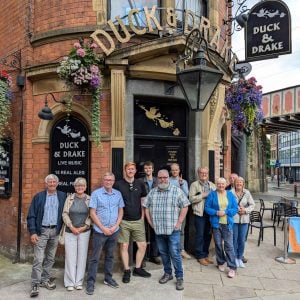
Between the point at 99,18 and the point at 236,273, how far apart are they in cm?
478

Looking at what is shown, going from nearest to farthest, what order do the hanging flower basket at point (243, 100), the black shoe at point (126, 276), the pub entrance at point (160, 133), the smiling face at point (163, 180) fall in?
the smiling face at point (163, 180), the black shoe at point (126, 276), the pub entrance at point (160, 133), the hanging flower basket at point (243, 100)

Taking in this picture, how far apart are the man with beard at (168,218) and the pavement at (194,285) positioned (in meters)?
0.28

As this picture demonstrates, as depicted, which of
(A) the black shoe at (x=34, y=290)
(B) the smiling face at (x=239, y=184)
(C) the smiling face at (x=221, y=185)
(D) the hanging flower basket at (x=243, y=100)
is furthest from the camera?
(D) the hanging flower basket at (x=243, y=100)

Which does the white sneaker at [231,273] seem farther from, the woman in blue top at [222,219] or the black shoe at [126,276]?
the black shoe at [126,276]

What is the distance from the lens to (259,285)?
17.8 ft

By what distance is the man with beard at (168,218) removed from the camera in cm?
527

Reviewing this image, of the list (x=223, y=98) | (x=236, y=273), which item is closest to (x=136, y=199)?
(x=236, y=273)

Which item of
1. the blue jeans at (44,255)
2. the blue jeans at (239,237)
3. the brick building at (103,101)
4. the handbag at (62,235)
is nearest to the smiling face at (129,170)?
the brick building at (103,101)

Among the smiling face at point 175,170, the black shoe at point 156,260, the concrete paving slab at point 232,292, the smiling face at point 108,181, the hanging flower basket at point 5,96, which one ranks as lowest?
the concrete paving slab at point 232,292

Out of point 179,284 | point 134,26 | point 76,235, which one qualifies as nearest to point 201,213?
point 179,284

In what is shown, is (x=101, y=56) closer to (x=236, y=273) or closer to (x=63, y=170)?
(x=63, y=170)

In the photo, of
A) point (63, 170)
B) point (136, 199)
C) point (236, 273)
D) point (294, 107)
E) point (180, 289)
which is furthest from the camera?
point (294, 107)

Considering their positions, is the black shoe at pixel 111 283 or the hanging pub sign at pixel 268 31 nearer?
the black shoe at pixel 111 283

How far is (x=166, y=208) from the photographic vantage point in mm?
5324
